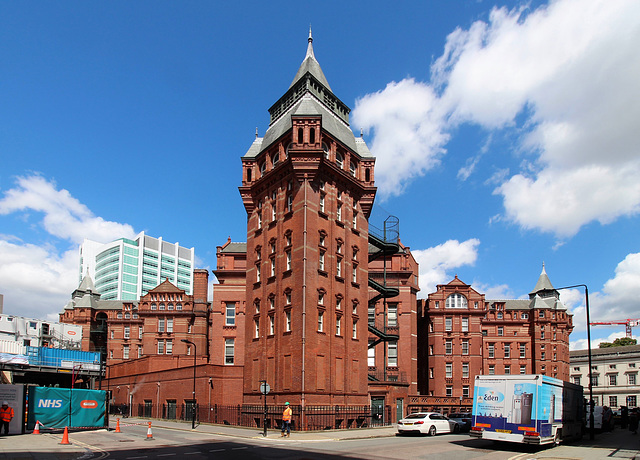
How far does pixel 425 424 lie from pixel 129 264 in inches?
6251

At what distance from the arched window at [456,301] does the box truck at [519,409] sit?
4431cm

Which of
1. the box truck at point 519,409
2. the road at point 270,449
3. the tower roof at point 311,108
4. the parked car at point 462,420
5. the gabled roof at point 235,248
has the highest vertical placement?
the tower roof at point 311,108

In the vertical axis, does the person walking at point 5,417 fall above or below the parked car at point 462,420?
above

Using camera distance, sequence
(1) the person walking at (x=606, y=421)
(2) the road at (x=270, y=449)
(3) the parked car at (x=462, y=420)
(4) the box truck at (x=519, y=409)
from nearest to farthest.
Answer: (2) the road at (x=270, y=449), (4) the box truck at (x=519, y=409), (3) the parked car at (x=462, y=420), (1) the person walking at (x=606, y=421)

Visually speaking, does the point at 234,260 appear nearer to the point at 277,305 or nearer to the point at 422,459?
the point at 277,305

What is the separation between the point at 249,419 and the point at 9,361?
1876 cm

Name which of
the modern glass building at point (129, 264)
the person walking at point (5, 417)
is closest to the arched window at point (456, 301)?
the person walking at point (5, 417)

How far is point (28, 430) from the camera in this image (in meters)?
29.4

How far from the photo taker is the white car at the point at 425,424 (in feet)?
102

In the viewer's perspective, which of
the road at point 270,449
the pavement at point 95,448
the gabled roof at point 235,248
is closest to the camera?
the road at point 270,449

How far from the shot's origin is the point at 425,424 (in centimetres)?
3133

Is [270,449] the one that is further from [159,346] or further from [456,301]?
[456,301]

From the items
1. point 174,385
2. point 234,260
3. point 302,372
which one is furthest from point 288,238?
point 174,385

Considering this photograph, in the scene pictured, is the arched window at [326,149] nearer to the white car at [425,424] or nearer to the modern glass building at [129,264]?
the white car at [425,424]
